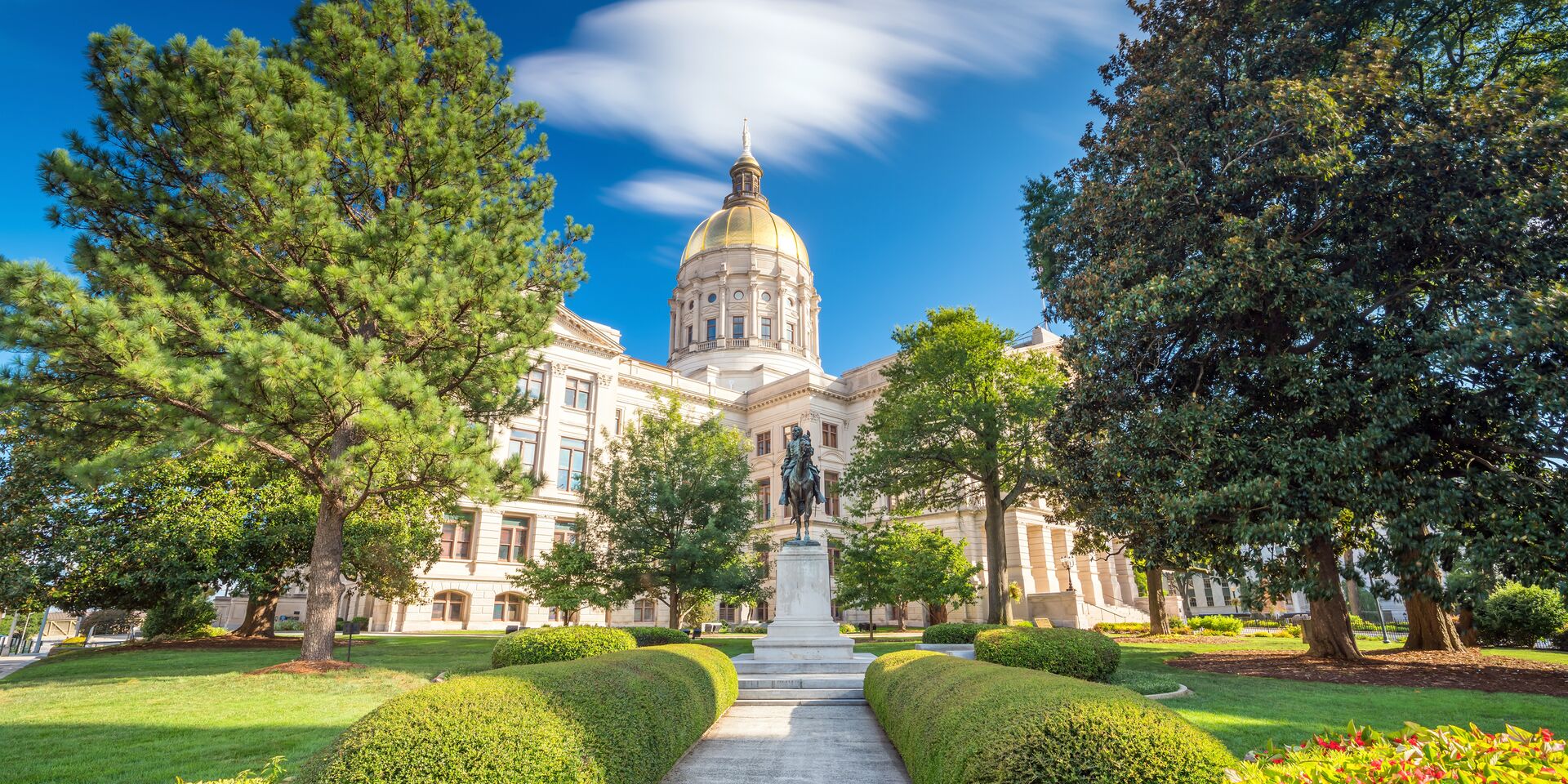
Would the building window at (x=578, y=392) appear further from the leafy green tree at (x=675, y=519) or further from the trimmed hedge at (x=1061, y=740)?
the trimmed hedge at (x=1061, y=740)

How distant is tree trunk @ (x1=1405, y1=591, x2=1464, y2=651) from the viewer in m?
18.3

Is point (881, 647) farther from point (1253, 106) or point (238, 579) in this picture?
point (238, 579)

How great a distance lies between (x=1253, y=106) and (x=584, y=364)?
1499 inches

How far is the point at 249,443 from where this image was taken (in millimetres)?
14219

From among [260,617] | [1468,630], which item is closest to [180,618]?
[260,617]

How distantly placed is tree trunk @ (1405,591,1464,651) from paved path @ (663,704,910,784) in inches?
641

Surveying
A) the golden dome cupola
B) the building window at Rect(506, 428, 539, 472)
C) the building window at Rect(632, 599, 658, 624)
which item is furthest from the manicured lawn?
the golden dome cupola

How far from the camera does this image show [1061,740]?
4.26 meters

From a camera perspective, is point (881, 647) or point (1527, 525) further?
point (881, 647)

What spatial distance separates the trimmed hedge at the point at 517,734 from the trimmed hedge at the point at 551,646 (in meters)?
7.04

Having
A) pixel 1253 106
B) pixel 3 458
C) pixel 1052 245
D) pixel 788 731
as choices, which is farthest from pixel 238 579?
pixel 1253 106

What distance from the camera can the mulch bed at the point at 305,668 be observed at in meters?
14.4

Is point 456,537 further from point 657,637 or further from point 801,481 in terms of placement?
point 801,481

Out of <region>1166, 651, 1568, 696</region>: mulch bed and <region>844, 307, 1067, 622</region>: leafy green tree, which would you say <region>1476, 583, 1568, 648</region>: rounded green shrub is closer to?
<region>1166, 651, 1568, 696</region>: mulch bed
